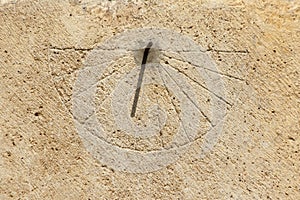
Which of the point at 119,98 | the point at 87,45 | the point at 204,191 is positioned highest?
the point at 87,45

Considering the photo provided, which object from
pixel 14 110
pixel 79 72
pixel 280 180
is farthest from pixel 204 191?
pixel 14 110

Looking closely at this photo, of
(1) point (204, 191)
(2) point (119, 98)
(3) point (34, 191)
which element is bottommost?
(3) point (34, 191)

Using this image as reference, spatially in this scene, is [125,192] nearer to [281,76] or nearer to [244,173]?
[244,173]

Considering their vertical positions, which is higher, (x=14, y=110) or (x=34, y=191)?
(x=14, y=110)

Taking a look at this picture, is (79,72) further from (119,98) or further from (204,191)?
(204,191)

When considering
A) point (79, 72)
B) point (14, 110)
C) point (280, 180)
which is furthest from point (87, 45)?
point (280, 180)

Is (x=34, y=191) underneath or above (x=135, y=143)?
underneath
